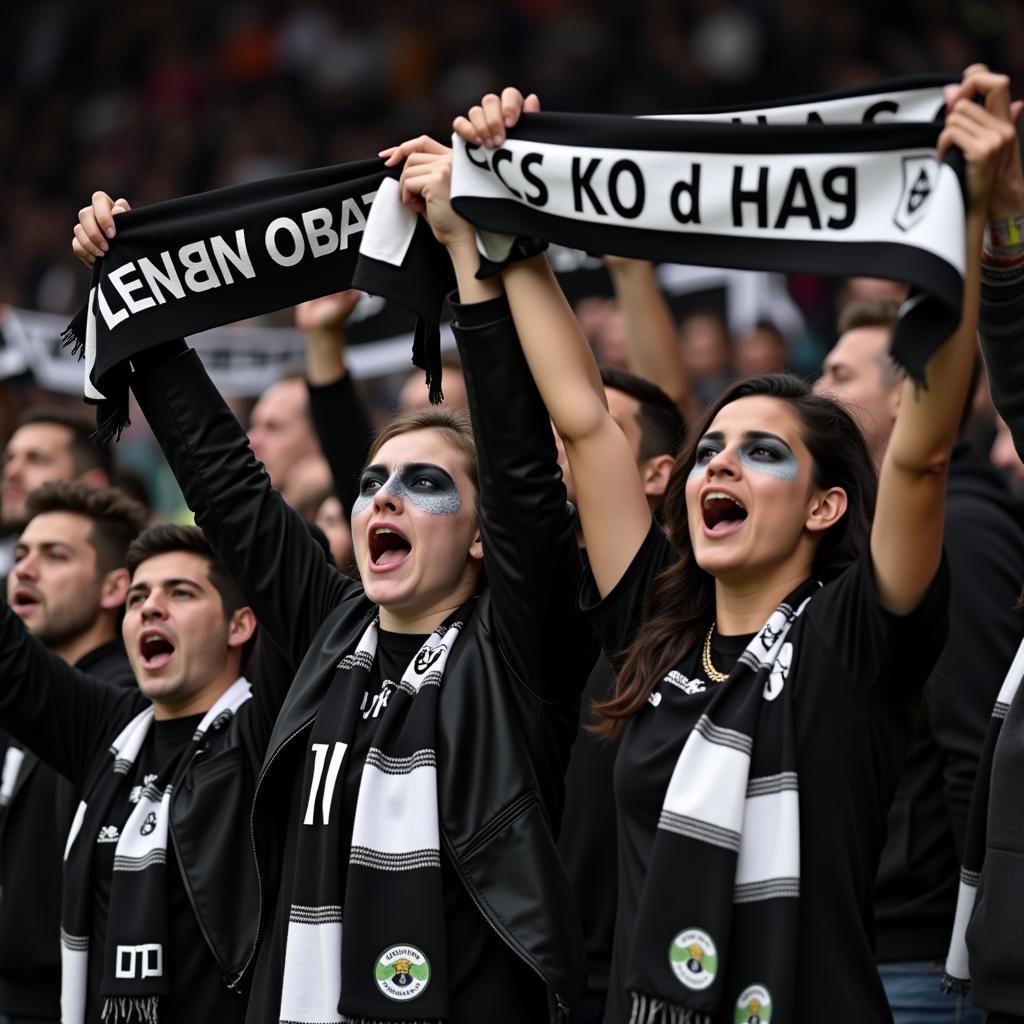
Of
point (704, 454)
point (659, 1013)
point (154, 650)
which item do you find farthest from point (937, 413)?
point (154, 650)

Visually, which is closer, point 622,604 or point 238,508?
point 622,604

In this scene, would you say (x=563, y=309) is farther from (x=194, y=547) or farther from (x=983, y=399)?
(x=983, y=399)

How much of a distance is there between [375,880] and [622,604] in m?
0.66

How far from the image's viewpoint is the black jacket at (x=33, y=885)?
15.3 feet

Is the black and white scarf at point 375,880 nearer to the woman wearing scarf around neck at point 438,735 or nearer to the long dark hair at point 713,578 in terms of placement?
the woman wearing scarf around neck at point 438,735

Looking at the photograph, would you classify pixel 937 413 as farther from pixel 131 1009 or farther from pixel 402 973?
pixel 131 1009

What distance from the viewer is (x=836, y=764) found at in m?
3.05

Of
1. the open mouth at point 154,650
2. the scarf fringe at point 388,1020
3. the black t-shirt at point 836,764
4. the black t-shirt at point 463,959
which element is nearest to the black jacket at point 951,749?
the black t-shirt at point 836,764

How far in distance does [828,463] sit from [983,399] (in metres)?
1.96

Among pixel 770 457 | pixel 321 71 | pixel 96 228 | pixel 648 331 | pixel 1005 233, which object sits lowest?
pixel 770 457

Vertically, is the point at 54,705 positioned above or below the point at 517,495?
below

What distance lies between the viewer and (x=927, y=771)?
414cm

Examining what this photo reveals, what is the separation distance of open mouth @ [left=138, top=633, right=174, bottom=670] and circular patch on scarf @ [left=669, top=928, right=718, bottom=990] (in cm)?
192

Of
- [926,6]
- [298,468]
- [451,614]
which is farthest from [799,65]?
[451,614]
